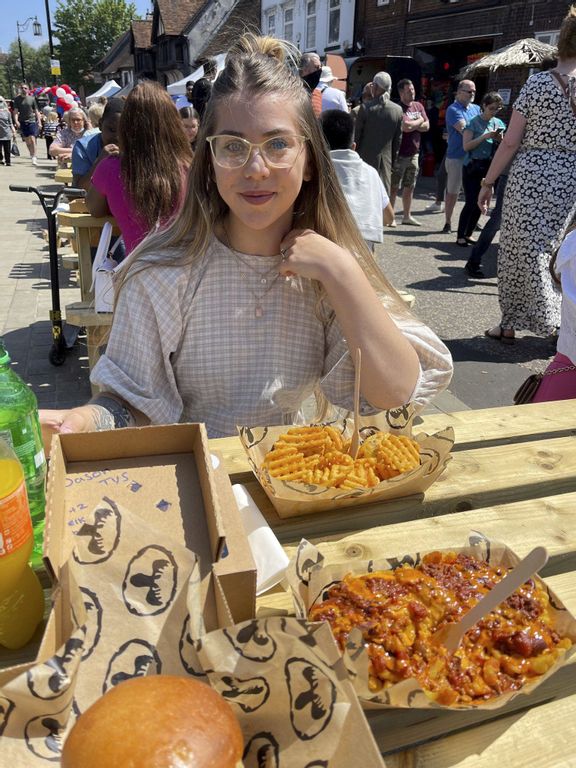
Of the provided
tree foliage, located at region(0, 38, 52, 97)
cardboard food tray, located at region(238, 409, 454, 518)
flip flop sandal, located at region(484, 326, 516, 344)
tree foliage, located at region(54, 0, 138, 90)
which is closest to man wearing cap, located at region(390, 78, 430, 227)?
flip flop sandal, located at region(484, 326, 516, 344)

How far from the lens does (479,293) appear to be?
6672 mm

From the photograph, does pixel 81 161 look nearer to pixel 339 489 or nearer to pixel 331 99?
pixel 331 99

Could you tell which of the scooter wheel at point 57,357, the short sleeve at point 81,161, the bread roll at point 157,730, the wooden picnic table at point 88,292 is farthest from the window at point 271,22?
the bread roll at point 157,730

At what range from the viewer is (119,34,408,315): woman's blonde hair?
5.54 ft

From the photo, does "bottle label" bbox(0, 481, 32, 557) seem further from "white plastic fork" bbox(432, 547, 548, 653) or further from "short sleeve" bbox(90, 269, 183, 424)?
"short sleeve" bbox(90, 269, 183, 424)

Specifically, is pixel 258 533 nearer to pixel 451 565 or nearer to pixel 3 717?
pixel 451 565

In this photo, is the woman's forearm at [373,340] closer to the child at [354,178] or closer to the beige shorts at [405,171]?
the child at [354,178]

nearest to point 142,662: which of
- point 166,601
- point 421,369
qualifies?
point 166,601

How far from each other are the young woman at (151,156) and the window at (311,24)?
67.9ft

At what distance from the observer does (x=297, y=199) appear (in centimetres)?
192

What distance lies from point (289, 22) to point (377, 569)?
26.7 meters

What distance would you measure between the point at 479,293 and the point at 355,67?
13.8 metres

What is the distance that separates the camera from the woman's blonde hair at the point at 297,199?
1.69m

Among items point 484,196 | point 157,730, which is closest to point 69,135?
point 484,196
